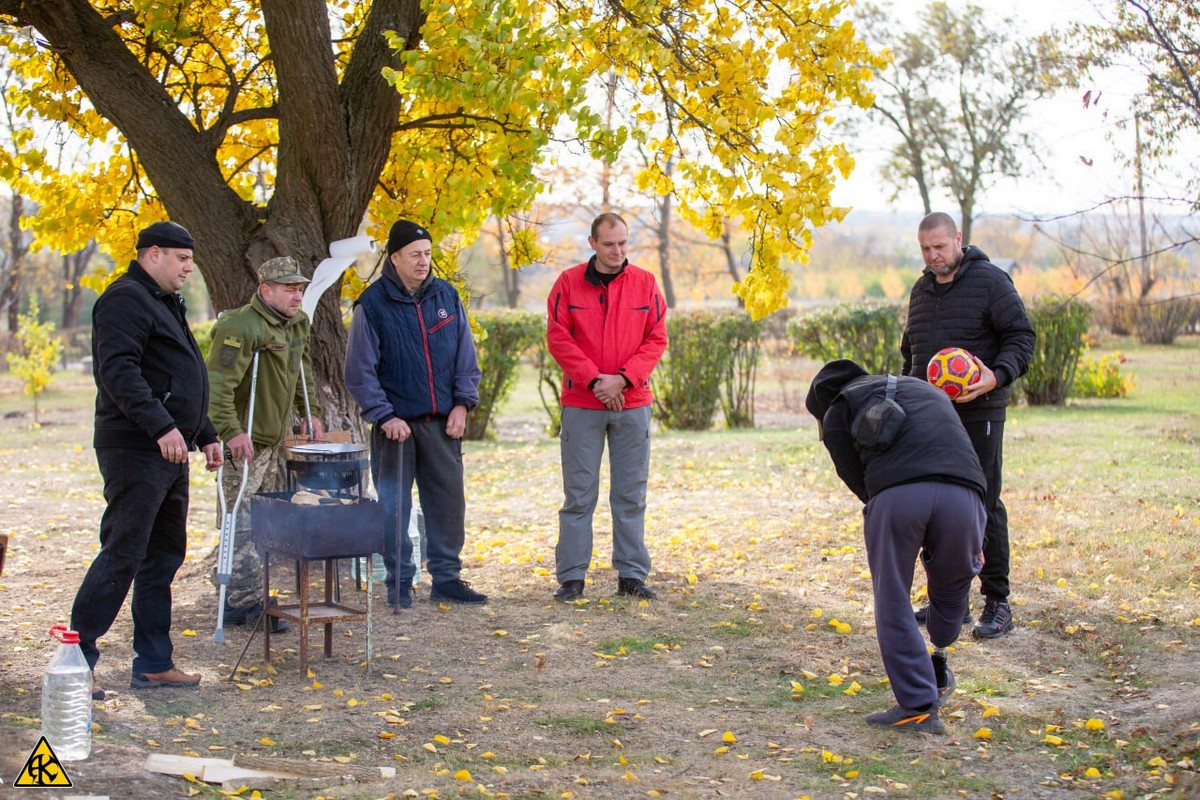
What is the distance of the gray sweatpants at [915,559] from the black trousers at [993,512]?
46.4 inches

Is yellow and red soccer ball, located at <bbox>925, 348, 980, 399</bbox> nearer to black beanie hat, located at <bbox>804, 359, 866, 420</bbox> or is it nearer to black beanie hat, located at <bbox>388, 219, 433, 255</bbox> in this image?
black beanie hat, located at <bbox>804, 359, 866, 420</bbox>

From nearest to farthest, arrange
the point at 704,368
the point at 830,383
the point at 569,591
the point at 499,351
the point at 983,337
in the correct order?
the point at 830,383, the point at 983,337, the point at 569,591, the point at 499,351, the point at 704,368

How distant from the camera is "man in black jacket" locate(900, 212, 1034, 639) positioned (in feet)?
20.3

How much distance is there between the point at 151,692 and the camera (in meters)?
5.62

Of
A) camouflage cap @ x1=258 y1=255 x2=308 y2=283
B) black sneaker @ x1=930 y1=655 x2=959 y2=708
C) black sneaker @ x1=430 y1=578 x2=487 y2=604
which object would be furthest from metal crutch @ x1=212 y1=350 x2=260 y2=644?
black sneaker @ x1=930 y1=655 x2=959 y2=708

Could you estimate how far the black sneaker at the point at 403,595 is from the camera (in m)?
7.25

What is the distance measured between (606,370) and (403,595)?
5.95 ft

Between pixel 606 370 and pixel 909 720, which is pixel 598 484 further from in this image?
pixel 909 720

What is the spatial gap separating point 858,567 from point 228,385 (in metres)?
4.17

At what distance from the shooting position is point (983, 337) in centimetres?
632

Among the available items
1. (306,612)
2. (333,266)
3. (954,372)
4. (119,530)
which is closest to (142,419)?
(119,530)

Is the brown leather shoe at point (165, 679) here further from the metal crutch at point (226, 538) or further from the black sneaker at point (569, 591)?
the black sneaker at point (569, 591)

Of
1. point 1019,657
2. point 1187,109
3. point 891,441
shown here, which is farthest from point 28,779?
point 1187,109

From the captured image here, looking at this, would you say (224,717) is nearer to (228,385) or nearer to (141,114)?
(228,385)
